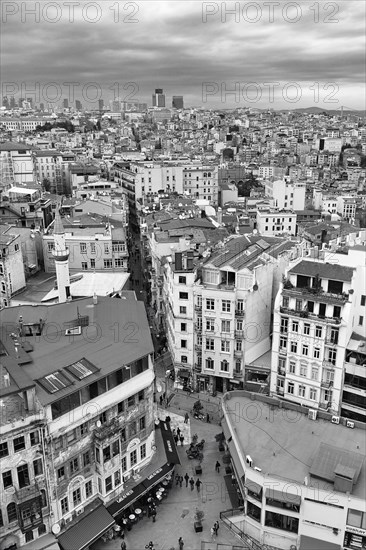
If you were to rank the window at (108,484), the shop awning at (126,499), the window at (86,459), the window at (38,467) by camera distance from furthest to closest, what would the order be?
the window at (108,484) < the shop awning at (126,499) < the window at (86,459) < the window at (38,467)

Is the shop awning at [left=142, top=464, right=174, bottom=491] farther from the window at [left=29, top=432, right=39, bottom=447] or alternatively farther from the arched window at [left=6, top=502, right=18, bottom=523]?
the window at [left=29, top=432, right=39, bottom=447]

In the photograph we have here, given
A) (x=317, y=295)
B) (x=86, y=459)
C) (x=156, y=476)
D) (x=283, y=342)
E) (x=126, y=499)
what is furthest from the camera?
(x=283, y=342)

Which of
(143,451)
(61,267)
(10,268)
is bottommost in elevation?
(143,451)

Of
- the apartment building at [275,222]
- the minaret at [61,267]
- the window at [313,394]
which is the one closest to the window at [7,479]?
the minaret at [61,267]

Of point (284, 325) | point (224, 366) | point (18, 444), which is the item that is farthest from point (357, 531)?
point (18, 444)

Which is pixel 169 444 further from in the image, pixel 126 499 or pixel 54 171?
pixel 54 171

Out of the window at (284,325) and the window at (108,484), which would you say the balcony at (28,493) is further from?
the window at (284,325)

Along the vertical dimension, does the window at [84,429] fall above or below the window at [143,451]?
above

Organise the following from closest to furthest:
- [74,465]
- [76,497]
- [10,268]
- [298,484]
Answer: [298,484] → [74,465] → [76,497] → [10,268]
